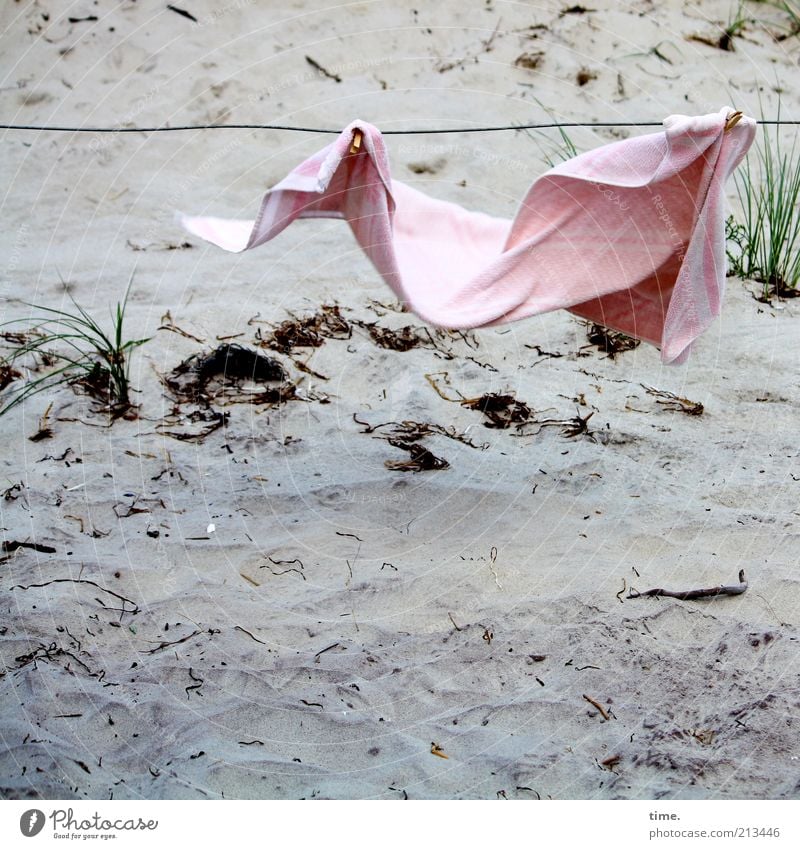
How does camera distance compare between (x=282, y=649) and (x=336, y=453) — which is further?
(x=336, y=453)

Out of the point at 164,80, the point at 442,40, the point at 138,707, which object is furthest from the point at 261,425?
the point at 442,40

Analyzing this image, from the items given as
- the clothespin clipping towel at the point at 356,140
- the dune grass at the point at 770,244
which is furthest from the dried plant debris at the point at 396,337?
the dune grass at the point at 770,244

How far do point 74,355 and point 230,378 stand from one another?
38 centimetres

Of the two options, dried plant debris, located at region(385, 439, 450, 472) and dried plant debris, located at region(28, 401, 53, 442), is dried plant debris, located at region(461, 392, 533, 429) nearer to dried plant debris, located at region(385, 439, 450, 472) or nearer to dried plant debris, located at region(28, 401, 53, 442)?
dried plant debris, located at region(385, 439, 450, 472)

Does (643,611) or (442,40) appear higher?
(442,40)

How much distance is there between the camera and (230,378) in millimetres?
2463

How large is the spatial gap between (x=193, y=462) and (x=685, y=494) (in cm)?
98

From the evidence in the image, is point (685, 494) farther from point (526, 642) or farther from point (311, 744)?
point (311, 744)

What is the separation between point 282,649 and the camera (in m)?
1.78

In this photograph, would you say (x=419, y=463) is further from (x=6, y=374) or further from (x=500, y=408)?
(x=6, y=374)

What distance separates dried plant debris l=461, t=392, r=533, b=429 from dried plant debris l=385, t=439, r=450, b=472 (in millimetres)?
170

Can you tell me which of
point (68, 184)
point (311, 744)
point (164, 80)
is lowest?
point (311, 744)

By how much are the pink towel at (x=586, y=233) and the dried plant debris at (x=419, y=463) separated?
37cm

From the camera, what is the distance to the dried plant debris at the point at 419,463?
219 cm
